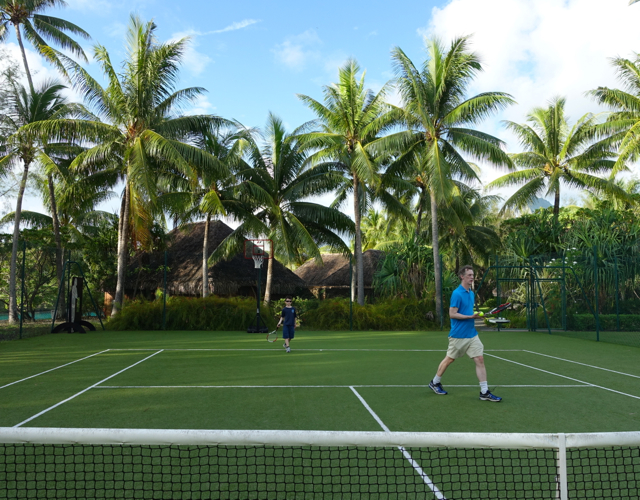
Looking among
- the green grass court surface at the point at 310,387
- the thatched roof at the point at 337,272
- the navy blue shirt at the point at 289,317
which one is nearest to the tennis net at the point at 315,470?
the green grass court surface at the point at 310,387

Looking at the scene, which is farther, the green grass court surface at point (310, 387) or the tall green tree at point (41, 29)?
the tall green tree at point (41, 29)

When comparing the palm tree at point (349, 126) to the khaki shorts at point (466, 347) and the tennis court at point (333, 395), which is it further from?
the khaki shorts at point (466, 347)

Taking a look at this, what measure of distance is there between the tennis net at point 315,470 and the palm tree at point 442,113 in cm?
1600

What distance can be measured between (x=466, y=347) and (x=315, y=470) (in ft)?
10.7

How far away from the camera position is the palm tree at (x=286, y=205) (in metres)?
22.6

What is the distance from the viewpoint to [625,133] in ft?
81.4

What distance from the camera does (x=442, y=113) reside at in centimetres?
2122

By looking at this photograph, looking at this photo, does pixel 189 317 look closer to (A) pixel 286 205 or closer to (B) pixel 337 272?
(A) pixel 286 205

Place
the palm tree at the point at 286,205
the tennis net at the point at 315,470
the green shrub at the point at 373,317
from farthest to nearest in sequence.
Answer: the palm tree at the point at 286,205, the green shrub at the point at 373,317, the tennis net at the point at 315,470

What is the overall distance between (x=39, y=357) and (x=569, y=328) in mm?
17482

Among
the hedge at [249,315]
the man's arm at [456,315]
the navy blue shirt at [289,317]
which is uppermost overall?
the man's arm at [456,315]

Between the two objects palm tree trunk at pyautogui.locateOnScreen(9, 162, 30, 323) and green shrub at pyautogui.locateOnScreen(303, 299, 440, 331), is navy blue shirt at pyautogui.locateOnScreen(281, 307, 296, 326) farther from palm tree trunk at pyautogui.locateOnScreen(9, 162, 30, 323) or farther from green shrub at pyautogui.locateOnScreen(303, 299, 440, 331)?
palm tree trunk at pyautogui.locateOnScreen(9, 162, 30, 323)

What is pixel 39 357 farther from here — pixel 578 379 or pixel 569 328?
pixel 569 328

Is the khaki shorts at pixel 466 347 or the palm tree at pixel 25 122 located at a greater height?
the palm tree at pixel 25 122
